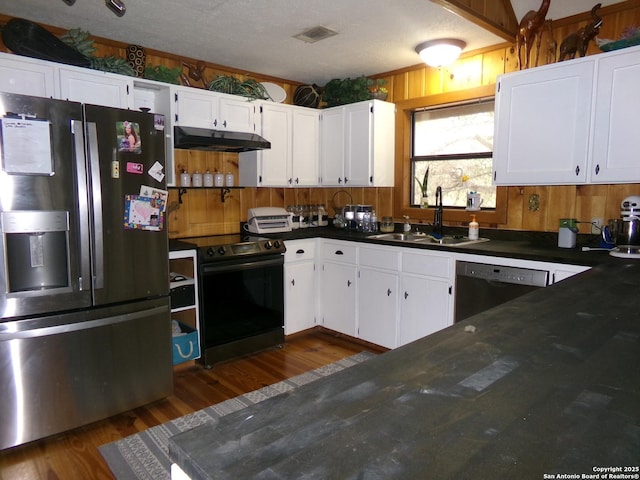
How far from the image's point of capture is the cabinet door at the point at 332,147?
13.6 feet

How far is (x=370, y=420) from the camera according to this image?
0.73 m

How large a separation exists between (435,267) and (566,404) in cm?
237

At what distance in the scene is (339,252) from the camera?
382cm

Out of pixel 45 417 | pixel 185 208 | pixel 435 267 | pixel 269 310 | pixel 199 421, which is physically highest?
pixel 185 208

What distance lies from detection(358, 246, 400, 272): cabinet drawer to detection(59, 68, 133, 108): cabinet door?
6.93 ft

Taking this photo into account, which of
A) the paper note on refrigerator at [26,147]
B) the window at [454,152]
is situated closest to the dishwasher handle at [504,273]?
the window at [454,152]

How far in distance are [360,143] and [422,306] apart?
1.64 m

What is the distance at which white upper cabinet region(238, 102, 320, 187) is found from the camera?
3.88m

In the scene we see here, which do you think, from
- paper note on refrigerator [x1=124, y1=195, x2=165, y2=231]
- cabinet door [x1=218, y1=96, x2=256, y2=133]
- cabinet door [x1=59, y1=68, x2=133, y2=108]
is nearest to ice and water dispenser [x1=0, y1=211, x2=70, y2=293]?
paper note on refrigerator [x1=124, y1=195, x2=165, y2=231]

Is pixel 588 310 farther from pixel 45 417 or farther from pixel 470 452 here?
pixel 45 417

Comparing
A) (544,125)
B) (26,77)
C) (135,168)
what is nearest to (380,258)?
(544,125)

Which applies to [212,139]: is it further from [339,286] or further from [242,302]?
[339,286]

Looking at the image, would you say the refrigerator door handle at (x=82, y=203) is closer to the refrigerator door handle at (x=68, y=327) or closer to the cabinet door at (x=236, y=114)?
the refrigerator door handle at (x=68, y=327)

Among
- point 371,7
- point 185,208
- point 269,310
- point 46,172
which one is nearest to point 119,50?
point 185,208
